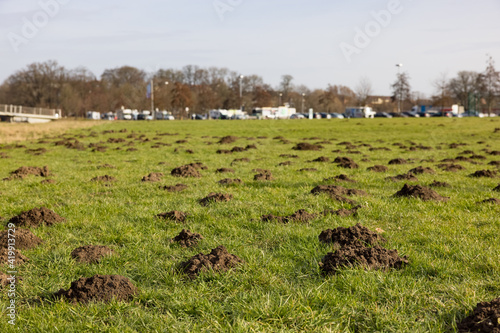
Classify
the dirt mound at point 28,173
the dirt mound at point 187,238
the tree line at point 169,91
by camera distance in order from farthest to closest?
the tree line at point 169,91 → the dirt mound at point 28,173 → the dirt mound at point 187,238

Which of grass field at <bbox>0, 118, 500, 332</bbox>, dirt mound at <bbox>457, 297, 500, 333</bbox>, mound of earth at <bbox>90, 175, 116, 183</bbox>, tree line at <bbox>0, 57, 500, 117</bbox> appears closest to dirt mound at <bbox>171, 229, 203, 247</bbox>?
grass field at <bbox>0, 118, 500, 332</bbox>

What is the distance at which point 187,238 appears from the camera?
5781 millimetres

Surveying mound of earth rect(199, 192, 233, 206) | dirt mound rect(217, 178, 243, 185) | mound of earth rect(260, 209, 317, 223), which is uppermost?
dirt mound rect(217, 178, 243, 185)

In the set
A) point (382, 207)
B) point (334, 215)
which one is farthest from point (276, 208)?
point (382, 207)

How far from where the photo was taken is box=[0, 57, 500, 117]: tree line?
9538 cm

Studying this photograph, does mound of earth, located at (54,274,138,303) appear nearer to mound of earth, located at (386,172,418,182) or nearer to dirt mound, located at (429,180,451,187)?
dirt mound, located at (429,180,451,187)

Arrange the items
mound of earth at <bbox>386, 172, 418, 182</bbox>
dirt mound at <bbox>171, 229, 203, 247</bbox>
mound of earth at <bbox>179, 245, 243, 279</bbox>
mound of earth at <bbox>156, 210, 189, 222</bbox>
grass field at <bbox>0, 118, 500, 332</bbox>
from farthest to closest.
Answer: mound of earth at <bbox>386, 172, 418, 182</bbox> < mound of earth at <bbox>156, 210, 189, 222</bbox> < dirt mound at <bbox>171, 229, 203, 247</bbox> < mound of earth at <bbox>179, 245, 243, 279</bbox> < grass field at <bbox>0, 118, 500, 332</bbox>

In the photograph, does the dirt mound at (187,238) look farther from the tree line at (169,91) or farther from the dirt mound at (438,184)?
the tree line at (169,91)

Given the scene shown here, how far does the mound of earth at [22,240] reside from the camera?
5.53m

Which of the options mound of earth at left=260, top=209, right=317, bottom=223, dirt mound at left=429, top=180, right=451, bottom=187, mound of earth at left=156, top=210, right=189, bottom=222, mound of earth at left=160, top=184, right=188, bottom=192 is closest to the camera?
mound of earth at left=260, top=209, right=317, bottom=223

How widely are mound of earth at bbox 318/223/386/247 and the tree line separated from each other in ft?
276

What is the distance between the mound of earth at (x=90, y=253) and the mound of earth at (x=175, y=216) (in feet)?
5.36

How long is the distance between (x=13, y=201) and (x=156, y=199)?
9.54 feet

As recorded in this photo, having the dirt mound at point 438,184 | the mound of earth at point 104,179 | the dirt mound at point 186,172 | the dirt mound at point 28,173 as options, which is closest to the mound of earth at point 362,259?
the dirt mound at point 438,184
